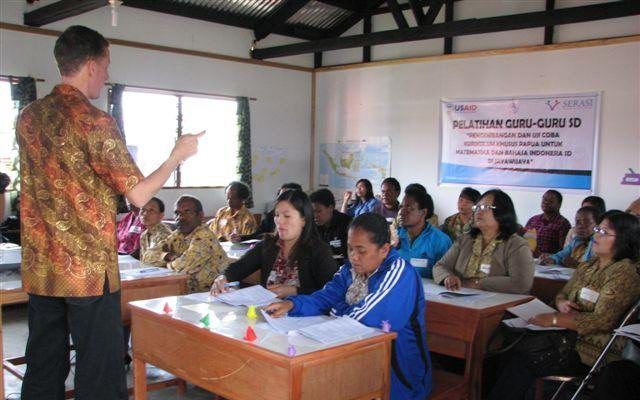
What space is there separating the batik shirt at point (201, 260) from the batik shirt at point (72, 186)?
1.88m

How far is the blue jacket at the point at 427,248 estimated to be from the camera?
395 cm

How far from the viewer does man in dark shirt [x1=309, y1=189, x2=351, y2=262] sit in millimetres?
4785

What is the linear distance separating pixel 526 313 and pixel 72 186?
2.11 meters

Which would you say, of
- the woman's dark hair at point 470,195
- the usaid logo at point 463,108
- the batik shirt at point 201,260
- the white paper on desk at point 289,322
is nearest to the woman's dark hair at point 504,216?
the white paper on desk at point 289,322

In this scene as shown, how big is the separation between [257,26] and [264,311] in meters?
6.46

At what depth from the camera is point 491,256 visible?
3582 mm

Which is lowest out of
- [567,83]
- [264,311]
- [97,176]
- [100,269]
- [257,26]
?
[264,311]

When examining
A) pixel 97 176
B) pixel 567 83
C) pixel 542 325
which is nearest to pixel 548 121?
pixel 567 83

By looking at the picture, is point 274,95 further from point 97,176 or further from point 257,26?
point 97,176

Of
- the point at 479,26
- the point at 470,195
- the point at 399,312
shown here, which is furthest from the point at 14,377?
the point at 479,26

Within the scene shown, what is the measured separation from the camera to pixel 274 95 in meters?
8.72

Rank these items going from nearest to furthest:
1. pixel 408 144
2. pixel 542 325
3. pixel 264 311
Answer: pixel 264 311
pixel 542 325
pixel 408 144

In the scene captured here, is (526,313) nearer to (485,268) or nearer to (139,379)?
(485,268)

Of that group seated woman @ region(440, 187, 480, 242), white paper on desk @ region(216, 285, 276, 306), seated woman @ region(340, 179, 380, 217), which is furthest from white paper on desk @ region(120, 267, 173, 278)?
seated woman @ region(340, 179, 380, 217)
